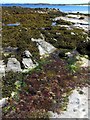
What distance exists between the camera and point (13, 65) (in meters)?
29.3

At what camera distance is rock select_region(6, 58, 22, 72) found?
28.3 meters

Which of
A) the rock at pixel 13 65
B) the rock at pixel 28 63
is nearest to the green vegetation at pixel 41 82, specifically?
the rock at pixel 28 63

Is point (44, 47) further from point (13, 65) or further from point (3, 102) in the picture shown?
point (3, 102)

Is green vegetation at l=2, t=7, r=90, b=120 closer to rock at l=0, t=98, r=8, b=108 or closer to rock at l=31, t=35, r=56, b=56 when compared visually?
rock at l=0, t=98, r=8, b=108

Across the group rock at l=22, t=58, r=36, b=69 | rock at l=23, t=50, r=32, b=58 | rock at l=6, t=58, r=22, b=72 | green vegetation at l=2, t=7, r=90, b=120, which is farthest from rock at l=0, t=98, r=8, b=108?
rock at l=23, t=50, r=32, b=58

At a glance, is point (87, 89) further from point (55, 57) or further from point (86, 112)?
point (55, 57)

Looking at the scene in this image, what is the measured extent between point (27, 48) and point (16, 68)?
7356 millimetres

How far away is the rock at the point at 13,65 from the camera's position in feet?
92.9

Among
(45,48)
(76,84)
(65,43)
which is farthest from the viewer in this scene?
(65,43)

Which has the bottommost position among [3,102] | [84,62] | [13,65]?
[84,62]

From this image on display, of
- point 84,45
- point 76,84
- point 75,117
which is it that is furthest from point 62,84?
point 84,45

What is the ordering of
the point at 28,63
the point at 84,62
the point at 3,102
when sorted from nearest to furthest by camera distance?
the point at 3,102 → the point at 28,63 → the point at 84,62

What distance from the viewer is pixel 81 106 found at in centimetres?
2141

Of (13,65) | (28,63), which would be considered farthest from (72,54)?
(13,65)
